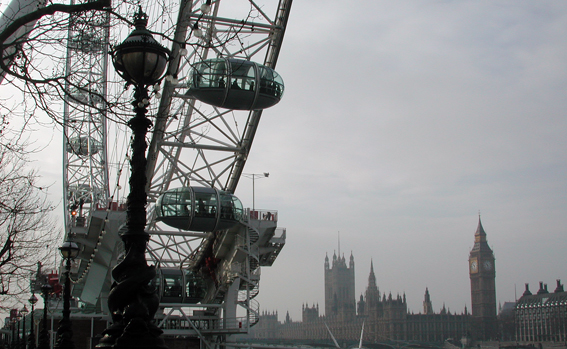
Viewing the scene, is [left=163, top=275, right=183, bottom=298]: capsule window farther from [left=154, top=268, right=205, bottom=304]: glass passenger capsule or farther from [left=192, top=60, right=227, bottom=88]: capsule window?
[left=192, top=60, right=227, bottom=88]: capsule window

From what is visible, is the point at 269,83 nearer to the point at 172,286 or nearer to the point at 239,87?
the point at 239,87

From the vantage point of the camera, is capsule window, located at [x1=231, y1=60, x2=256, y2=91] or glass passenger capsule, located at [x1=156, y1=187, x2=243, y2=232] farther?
glass passenger capsule, located at [x1=156, y1=187, x2=243, y2=232]

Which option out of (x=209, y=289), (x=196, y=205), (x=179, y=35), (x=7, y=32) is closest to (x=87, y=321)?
(x=209, y=289)

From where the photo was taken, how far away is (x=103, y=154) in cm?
6328

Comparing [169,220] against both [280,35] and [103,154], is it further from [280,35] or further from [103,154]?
[103,154]

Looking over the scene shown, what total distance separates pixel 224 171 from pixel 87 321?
68.6ft

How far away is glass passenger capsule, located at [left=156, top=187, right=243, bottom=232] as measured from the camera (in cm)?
3234

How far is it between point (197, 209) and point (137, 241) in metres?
25.4

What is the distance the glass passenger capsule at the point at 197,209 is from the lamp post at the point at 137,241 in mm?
24456

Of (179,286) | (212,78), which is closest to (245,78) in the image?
(212,78)

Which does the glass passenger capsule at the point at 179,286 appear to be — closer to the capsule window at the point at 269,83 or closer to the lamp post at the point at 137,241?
the capsule window at the point at 269,83

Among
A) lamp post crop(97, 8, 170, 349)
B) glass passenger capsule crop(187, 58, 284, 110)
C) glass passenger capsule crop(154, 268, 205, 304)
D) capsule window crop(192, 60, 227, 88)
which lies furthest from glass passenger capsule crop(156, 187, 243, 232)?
lamp post crop(97, 8, 170, 349)

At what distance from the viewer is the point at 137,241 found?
23.7ft

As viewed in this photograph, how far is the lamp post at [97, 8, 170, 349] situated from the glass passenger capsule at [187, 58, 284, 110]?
1891cm
